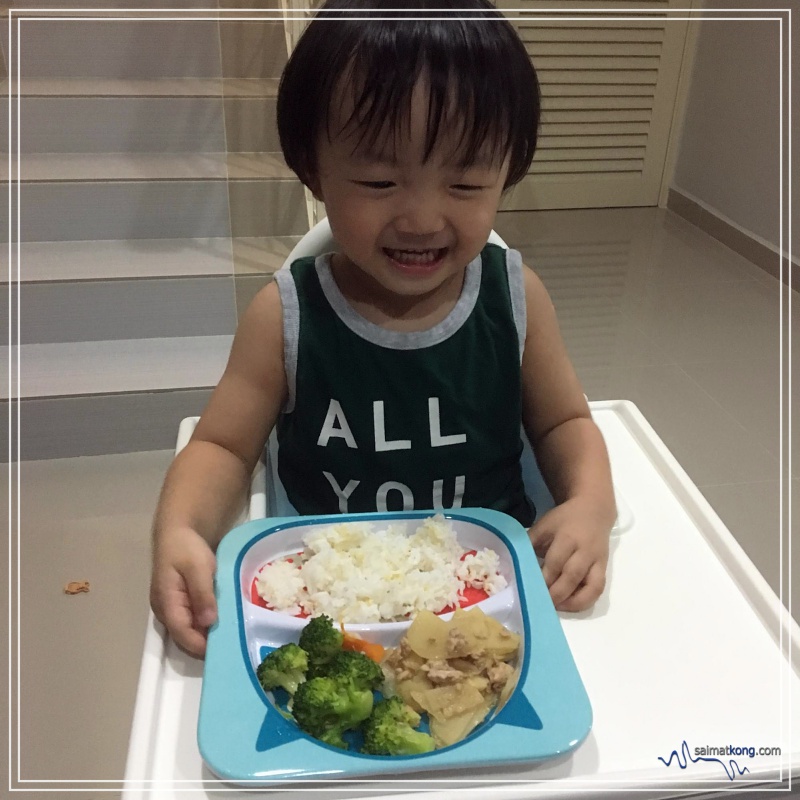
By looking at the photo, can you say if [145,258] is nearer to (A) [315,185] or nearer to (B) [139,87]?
(B) [139,87]

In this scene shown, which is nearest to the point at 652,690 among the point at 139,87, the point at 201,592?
the point at 201,592

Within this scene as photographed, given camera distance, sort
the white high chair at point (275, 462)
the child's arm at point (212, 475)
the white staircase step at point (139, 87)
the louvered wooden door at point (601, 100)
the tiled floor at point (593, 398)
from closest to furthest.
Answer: the child's arm at point (212, 475) < the white high chair at point (275, 462) < the tiled floor at point (593, 398) < the white staircase step at point (139, 87) < the louvered wooden door at point (601, 100)

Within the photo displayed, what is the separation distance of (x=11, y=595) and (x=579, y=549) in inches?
49.3

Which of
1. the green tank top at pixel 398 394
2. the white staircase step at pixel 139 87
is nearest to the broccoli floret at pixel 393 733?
the green tank top at pixel 398 394

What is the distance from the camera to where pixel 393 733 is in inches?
18.0

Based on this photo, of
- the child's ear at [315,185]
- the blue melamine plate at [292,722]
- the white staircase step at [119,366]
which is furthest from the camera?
the white staircase step at [119,366]

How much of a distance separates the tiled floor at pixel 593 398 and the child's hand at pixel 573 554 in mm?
869

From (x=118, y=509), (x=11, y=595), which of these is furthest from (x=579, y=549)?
(x=118, y=509)

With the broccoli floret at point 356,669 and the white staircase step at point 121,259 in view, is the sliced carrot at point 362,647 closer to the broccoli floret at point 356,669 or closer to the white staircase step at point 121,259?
the broccoli floret at point 356,669

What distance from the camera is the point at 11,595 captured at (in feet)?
4.75

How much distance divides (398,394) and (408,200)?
8.9 inches

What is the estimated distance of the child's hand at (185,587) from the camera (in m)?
0.54

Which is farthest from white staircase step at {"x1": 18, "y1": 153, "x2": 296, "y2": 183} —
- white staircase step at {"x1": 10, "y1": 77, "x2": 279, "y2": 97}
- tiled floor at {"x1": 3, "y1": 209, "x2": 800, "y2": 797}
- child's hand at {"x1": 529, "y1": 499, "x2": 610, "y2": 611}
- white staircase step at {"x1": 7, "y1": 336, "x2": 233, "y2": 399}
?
child's hand at {"x1": 529, "y1": 499, "x2": 610, "y2": 611}

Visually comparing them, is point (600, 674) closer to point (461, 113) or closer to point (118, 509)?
point (461, 113)
